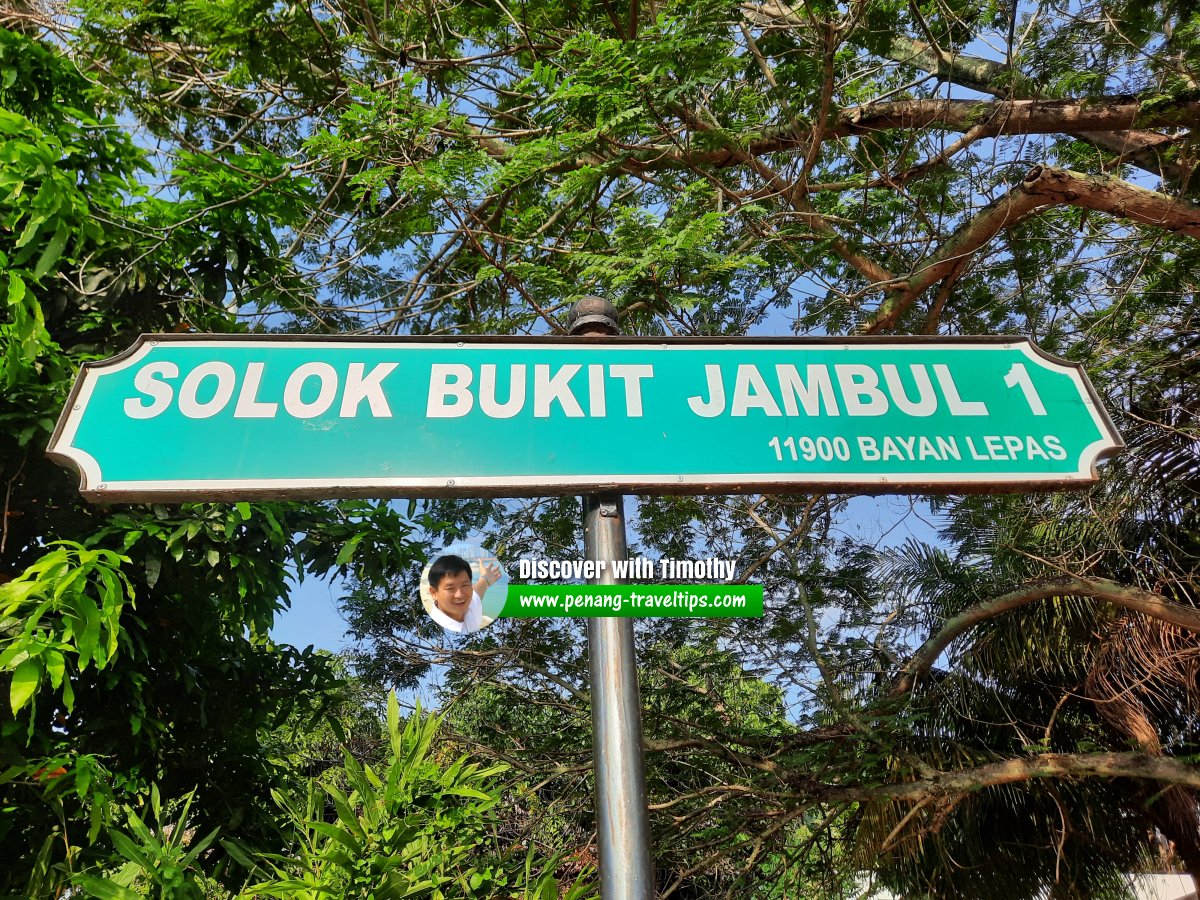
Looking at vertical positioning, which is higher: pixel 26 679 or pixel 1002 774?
pixel 26 679

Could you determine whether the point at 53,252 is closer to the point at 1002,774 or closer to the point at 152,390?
the point at 152,390

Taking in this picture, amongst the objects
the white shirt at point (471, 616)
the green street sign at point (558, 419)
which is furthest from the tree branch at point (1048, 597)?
the white shirt at point (471, 616)

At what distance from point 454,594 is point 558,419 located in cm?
39

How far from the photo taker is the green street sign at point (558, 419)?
128cm

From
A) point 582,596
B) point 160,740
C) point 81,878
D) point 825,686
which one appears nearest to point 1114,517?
point 825,686

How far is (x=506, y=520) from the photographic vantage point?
5086 millimetres

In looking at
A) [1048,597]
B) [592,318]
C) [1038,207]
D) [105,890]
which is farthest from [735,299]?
[105,890]

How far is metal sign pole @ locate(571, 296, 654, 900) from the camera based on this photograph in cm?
94

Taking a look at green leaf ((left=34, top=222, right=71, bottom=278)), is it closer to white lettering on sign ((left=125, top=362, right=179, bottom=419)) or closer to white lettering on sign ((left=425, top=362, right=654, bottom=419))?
white lettering on sign ((left=125, top=362, right=179, bottom=419))

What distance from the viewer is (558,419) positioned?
1361mm

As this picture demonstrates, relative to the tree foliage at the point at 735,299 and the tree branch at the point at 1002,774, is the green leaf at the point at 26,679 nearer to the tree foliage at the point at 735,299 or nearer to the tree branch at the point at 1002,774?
the tree foliage at the point at 735,299

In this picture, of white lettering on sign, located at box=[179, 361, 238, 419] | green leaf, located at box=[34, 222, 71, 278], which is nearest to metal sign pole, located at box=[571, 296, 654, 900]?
white lettering on sign, located at box=[179, 361, 238, 419]

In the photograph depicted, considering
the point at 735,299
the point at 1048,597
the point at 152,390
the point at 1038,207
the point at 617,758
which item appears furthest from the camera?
the point at 735,299

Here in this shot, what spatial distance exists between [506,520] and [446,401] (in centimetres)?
375
